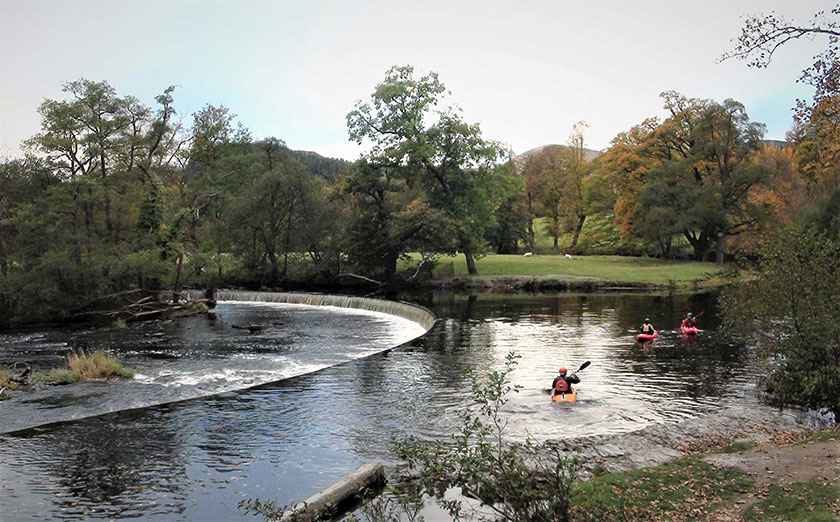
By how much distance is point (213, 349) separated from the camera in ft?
83.6

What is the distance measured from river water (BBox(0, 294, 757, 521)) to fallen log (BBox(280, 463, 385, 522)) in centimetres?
94

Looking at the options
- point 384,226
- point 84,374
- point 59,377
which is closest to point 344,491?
point 84,374

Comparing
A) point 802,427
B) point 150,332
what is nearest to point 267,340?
point 150,332

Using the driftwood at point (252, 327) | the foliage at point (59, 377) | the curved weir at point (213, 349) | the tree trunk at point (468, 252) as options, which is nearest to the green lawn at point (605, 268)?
the tree trunk at point (468, 252)

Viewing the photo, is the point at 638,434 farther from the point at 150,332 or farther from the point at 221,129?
the point at 221,129

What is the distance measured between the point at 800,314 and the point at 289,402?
43.1 feet

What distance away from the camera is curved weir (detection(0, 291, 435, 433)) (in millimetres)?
17219

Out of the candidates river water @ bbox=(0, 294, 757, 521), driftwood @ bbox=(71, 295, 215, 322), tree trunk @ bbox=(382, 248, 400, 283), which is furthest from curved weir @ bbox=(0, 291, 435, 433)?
tree trunk @ bbox=(382, 248, 400, 283)

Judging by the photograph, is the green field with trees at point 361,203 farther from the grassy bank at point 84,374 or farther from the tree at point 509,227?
the grassy bank at point 84,374

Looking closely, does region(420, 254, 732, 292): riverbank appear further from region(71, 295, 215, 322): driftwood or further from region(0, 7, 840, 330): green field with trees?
region(71, 295, 215, 322): driftwood

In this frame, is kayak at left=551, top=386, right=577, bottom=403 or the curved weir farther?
the curved weir

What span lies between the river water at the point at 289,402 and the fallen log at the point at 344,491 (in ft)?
3.07

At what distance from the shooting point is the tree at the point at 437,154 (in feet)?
167

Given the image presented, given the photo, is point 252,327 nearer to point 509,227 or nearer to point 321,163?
point 509,227
